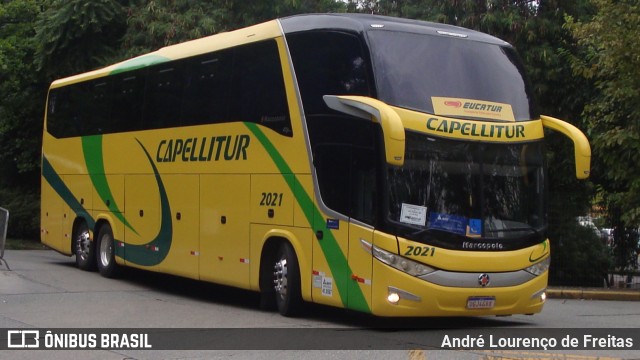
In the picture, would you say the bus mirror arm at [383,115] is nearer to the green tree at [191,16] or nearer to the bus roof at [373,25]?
the bus roof at [373,25]

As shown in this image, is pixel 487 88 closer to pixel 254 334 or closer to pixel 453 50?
pixel 453 50

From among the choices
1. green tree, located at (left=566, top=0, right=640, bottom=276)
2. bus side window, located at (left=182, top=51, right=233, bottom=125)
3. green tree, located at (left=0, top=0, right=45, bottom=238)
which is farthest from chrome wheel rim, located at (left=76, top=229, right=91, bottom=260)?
green tree, located at (left=0, top=0, right=45, bottom=238)

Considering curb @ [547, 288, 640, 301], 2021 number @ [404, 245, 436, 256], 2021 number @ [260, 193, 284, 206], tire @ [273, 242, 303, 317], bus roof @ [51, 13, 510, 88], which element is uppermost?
bus roof @ [51, 13, 510, 88]

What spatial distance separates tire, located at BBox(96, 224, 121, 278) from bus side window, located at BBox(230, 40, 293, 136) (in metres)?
5.94

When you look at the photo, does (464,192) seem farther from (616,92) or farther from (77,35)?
(77,35)

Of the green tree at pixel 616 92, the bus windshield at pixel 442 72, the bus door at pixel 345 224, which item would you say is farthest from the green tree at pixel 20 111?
the bus windshield at pixel 442 72

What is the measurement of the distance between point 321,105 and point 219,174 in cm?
326

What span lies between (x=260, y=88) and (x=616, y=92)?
8513 mm

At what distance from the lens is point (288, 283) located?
1375 centimetres

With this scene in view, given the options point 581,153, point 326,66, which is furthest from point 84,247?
point 581,153

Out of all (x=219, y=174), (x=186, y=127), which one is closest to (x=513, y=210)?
(x=219, y=174)

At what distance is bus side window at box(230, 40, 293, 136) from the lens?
555 inches

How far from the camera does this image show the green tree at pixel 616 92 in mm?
19094

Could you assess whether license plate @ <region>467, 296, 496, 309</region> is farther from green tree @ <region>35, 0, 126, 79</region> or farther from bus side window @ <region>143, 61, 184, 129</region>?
green tree @ <region>35, 0, 126, 79</region>
